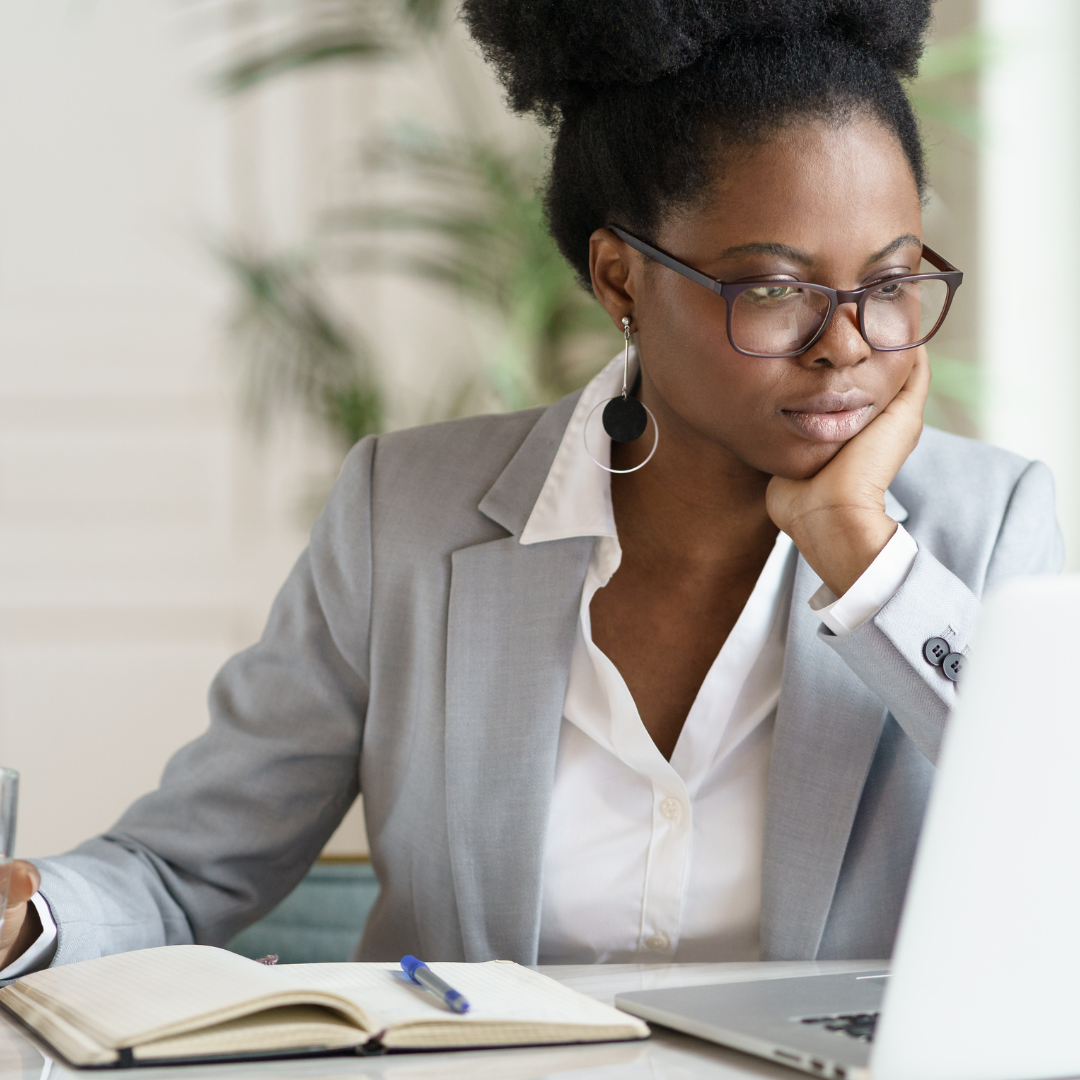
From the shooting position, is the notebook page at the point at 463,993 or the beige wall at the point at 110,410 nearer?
the notebook page at the point at 463,993

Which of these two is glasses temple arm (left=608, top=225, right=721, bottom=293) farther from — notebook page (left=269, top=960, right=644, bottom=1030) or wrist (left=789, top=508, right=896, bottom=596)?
notebook page (left=269, top=960, right=644, bottom=1030)

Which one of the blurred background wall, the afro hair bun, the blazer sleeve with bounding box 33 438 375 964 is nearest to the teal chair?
the blazer sleeve with bounding box 33 438 375 964

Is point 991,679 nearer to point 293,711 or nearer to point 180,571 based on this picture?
point 293,711

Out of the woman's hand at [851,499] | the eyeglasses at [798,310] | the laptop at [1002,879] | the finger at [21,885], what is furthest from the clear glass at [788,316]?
the finger at [21,885]

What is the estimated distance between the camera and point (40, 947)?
3.16 feet

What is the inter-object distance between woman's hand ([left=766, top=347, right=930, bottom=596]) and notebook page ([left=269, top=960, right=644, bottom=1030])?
0.45 m

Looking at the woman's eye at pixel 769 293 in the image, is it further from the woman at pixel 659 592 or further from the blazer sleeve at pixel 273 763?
the blazer sleeve at pixel 273 763

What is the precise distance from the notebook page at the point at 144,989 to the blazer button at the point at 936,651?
537mm

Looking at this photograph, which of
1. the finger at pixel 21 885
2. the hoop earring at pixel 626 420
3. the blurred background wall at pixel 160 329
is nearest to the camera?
the finger at pixel 21 885

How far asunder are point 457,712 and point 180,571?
6.30 feet

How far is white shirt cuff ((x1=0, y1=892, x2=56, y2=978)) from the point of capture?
95cm

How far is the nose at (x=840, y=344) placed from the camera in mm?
1071

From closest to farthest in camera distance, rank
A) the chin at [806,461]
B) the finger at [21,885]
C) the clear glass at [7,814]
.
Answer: the clear glass at [7,814] < the finger at [21,885] < the chin at [806,461]

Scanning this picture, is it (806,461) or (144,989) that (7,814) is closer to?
(144,989)
